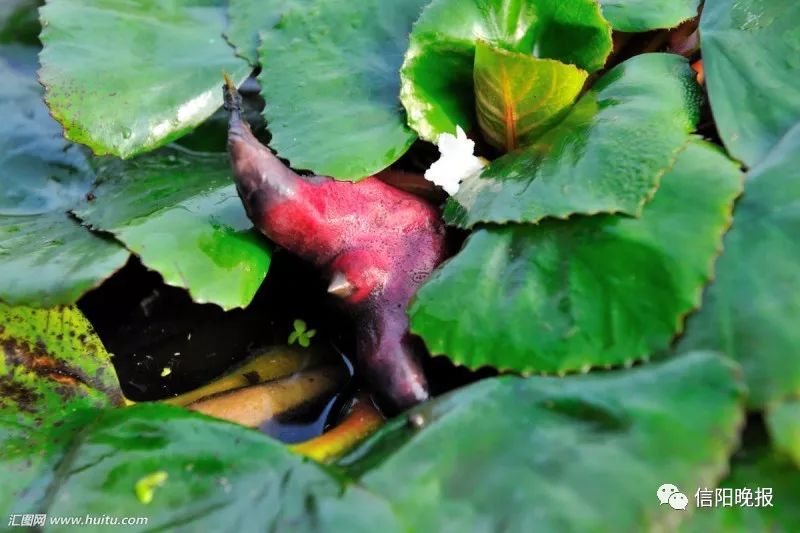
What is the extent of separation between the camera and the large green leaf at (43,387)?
0.85 meters

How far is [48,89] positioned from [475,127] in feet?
2.28

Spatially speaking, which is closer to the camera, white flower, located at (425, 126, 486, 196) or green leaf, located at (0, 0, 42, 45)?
white flower, located at (425, 126, 486, 196)

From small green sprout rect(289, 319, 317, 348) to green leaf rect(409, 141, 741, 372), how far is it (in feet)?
0.85

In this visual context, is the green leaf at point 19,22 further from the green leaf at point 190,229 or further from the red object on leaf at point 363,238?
the red object on leaf at point 363,238

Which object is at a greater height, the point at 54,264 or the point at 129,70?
the point at 129,70

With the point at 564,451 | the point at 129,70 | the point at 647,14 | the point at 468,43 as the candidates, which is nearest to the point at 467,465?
the point at 564,451

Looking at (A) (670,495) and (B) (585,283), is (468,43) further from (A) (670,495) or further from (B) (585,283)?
(A) (670,495)

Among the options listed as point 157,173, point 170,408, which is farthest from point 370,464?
point 157,173

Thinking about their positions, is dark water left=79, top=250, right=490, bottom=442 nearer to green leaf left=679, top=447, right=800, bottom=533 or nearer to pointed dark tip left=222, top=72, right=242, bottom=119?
pointed dark tip left=222, top=72, right=242, bottom=119

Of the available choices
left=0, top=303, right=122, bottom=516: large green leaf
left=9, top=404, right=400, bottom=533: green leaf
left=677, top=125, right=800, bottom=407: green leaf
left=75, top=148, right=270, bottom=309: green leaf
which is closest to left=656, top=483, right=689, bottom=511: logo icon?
left=677, top=125, right=800, bottom=407: green leaf

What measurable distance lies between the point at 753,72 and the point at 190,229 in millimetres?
810

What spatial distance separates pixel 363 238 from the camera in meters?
1.01

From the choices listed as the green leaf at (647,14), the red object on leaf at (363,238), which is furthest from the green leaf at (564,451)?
the green leaf at (647,14)

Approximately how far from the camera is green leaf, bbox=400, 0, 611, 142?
3.41 ft
